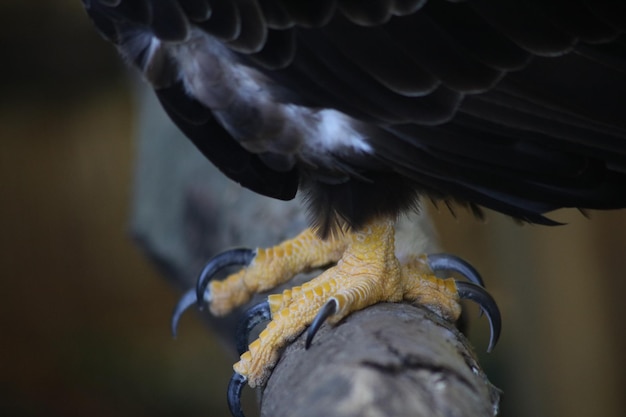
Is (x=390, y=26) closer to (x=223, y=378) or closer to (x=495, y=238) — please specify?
(x=495, y=238)

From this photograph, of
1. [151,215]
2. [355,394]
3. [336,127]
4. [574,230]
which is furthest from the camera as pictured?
[574,230]

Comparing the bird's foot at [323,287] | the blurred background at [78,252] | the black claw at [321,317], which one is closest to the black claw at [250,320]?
the bird's foot at [323,287]

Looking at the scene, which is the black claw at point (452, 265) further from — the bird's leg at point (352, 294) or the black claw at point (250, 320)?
the black claw at point (250, 320)

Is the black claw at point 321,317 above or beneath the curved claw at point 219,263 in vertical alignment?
above

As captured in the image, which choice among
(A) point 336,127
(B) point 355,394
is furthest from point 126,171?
(B) point 355,394

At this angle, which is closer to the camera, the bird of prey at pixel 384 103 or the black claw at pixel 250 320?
the bird of prey at pixel 384 103

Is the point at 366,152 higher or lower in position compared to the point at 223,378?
higher
